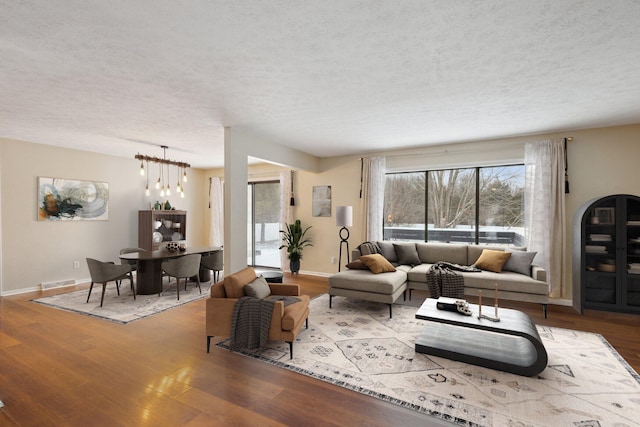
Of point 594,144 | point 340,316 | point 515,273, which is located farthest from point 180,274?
point 594,144

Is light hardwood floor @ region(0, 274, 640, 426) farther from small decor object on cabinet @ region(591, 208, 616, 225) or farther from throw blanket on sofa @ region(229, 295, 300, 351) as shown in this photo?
small decor object on cabinet @ region(591, 208, 616, 225)

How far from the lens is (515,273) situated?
175 inches

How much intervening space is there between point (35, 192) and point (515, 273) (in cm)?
807

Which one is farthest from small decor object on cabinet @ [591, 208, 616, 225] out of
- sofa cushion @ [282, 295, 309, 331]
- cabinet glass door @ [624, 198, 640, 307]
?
sofa cushion @ [282, 295, 309, 331]

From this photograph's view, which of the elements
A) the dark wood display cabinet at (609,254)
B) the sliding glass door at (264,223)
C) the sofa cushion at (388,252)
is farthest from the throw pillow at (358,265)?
the sliding glass door at (264,223)

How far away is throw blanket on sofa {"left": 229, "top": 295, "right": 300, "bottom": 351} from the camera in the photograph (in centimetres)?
293

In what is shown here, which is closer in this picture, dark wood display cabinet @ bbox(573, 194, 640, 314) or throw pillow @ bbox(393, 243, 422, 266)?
dark wood display cabinet @ bbox(573, 194, 640, 314)

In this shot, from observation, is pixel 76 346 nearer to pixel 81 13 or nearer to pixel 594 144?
pixel 81 13

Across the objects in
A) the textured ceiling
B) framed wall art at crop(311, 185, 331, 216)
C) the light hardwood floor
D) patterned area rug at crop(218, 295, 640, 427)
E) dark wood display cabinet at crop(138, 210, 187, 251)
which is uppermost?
the textured ceiling

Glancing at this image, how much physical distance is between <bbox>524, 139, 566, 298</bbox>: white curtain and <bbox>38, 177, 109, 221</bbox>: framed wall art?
26.1 ft

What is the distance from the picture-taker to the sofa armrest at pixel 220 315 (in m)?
3.05

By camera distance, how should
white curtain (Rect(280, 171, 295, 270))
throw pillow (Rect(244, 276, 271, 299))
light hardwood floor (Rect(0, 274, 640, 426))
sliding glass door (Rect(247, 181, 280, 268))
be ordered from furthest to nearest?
sliding glass door (Rect(247, 181, 280, 268)) → white curtain (Rect(280, 171, 295, 270)) → throw pillow (Rect(244, 276, 271, 299)) → light hardwood floor (Rect(0, 274, 640, 426))

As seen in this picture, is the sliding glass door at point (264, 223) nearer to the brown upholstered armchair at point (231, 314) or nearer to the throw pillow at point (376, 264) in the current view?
the throw pillow at point (376, 264)

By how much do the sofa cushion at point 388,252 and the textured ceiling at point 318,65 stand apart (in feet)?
6.66
